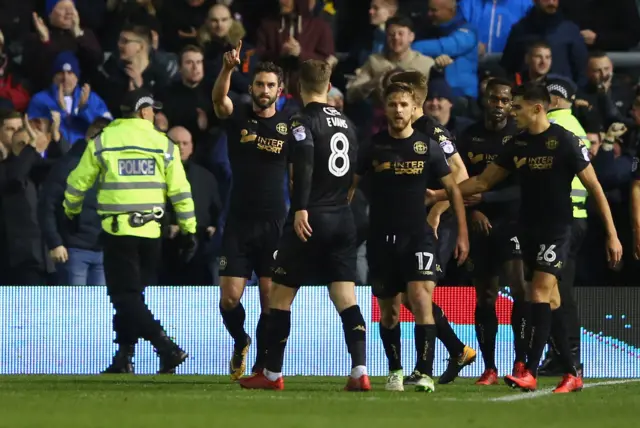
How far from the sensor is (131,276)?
13.0 meters

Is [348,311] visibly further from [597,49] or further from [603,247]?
[597,49]

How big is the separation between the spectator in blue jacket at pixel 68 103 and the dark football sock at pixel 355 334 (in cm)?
648

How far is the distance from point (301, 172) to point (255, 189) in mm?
1579

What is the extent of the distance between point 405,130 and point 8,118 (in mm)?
6182

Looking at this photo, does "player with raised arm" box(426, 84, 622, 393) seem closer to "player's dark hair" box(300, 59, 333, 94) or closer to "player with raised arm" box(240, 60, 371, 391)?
"player with raised arm" box(240, 60, 371, 391)

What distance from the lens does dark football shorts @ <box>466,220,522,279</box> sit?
40.3 feet

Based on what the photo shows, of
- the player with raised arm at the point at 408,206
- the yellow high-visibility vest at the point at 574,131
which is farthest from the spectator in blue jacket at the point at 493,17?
the player with raised arm at the point at 408,206

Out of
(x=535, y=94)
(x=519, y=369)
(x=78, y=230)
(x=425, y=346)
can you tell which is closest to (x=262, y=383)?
(x=425, y=346)

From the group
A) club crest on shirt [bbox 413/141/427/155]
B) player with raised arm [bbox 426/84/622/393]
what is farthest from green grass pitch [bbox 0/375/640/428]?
club crest on shirt [bbox 413/141/427/155]

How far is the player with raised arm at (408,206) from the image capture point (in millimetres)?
10906

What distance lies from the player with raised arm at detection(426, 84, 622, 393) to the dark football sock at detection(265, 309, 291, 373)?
5.21ft

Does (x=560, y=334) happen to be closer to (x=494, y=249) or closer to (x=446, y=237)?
(x=494, y=249)

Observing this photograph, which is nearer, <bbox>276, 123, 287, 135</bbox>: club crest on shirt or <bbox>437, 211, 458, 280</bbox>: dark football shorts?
<bbox>276, 123, 287, 135</bbox>: club crest on shirt

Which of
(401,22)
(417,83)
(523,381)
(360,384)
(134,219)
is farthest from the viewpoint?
(401,22)
